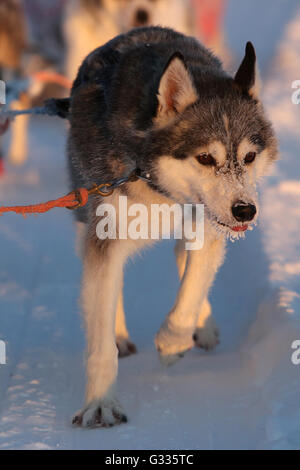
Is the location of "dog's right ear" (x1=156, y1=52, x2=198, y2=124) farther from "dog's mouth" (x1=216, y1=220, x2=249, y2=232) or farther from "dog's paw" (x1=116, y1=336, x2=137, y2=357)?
"dog's paw" (x1=116, y1=336, x2=137, y2=357)

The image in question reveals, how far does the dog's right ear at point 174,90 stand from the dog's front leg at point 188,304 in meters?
0.57

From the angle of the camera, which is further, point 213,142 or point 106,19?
point 106,19

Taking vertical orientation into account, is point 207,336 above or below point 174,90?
below

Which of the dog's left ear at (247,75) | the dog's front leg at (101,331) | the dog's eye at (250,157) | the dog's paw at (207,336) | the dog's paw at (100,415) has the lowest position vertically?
the dog's paw at (100,415)

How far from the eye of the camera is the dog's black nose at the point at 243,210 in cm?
259

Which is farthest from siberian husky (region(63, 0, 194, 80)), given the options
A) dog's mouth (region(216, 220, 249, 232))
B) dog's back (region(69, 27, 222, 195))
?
dog's mouth (region(216, 220, 249, 232))

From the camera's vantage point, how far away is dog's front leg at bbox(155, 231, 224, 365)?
310cm

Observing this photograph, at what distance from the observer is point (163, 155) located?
2740mm

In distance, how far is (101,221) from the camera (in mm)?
2977

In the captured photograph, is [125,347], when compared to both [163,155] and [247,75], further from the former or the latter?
[247,75]

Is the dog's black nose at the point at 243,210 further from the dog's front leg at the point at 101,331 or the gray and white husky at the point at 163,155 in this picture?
the dog's front leg at the point at 101,331

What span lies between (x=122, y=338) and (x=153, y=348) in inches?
Result: 5.8

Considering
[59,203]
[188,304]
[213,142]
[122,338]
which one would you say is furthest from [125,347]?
[213,142]

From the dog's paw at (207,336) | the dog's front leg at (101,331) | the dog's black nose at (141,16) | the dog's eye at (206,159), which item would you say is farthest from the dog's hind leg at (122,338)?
the dog's black nose at (141,16)
